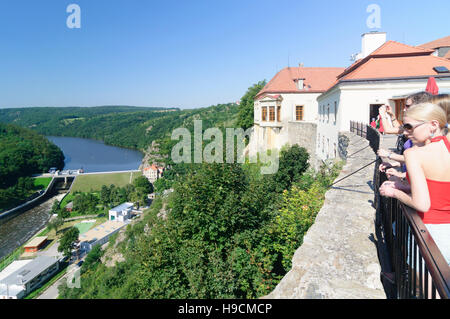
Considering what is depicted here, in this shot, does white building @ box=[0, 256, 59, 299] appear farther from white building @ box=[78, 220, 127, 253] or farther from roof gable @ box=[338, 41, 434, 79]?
roof gable @ box=[338, 41, 434, 79]

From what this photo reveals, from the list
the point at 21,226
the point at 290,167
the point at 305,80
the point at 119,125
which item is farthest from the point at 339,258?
the point at 119,125

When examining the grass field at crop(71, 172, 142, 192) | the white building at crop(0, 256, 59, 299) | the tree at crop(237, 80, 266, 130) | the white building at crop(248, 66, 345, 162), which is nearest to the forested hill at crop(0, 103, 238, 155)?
the grass field at crop(71, 172, 142, 192)

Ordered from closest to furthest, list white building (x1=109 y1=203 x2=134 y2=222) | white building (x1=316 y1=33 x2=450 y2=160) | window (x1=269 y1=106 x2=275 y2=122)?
white building (x1=316 y1=33 x2=450 y2=160) < window (x1=269 y1=106 x2=275 y2=122) < white building (x1=109 y1=203 x2=134 y2=222)

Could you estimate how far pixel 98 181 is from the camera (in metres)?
74.4

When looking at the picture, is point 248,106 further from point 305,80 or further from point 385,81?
point 385,81

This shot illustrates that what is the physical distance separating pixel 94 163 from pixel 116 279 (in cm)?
8667

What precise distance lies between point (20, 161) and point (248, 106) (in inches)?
2920

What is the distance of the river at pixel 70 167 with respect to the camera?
4834 centimetres

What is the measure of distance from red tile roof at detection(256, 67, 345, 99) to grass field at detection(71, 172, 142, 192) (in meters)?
54.3

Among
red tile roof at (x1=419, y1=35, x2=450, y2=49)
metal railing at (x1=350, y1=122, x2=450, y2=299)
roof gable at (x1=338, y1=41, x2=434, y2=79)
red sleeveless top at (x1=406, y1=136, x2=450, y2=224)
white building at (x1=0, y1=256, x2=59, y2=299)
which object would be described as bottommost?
white building at (x1=0, y1=256, x2=59, y2=299)

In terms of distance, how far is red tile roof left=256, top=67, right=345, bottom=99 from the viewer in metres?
31.4

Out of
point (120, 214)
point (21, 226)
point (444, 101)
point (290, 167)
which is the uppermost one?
point (444, 101)

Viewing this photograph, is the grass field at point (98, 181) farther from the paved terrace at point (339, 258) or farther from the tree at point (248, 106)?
the paved terrace at point (339, 258)

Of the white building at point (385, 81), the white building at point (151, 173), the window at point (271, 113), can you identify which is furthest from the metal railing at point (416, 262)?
the white building at point (151, 173)
